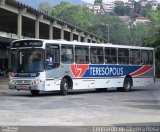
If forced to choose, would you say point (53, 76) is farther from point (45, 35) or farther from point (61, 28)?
point (45, 35)

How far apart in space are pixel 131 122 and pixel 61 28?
201ft

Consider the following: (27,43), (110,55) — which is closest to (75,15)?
(110,55)

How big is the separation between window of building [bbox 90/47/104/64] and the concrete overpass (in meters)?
21.2

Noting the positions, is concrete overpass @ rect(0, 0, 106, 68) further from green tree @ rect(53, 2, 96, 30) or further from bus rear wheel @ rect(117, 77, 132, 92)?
green tree @ rect(53, 2, 96, 30)

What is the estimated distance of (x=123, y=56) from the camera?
31.3 metres

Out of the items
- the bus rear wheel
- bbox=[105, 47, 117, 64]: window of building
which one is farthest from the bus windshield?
the bus rear wheel

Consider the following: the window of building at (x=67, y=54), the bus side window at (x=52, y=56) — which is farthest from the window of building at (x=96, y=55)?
the bus side window at (x=52, y=56)

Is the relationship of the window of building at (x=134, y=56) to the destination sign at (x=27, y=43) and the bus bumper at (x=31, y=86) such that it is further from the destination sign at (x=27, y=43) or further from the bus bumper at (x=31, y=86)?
the bus bumper at (x=31, y=86)

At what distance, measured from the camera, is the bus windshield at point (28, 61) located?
80.6ft

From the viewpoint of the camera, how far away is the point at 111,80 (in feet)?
98.5

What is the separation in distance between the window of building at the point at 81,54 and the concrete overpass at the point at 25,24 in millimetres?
21879

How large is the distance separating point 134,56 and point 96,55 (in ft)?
14.2

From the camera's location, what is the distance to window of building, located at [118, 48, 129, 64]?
30.9 meters

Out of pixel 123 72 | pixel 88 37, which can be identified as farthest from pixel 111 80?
pixel 88 37
